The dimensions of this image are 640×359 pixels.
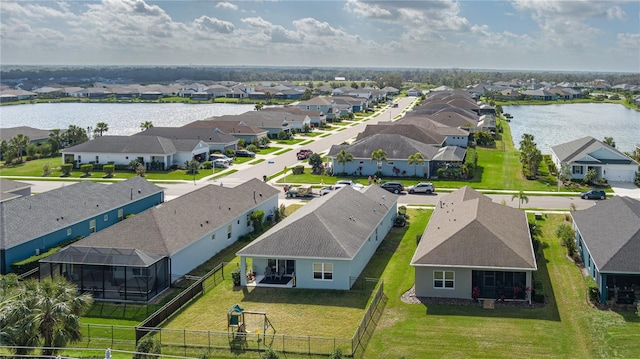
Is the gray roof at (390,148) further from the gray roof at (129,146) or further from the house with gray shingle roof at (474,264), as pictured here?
the house with gray shingle roof at (474,264)

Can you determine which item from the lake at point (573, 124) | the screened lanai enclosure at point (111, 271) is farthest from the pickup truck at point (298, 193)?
the lake at point (573, 124)

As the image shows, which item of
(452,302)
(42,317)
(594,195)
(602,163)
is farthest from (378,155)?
(42,317)

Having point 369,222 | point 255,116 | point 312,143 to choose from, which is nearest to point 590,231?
point 369,222

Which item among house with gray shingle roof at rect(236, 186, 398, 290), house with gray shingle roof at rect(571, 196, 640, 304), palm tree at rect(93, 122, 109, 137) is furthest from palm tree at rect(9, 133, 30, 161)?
house with gray shingle roof at rect(571, 196, 640, 304)

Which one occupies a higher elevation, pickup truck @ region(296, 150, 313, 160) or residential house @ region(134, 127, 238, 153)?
residential house @ region(134, 127, 238, 153)

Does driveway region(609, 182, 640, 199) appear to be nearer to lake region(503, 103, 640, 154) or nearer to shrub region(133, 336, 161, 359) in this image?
lake region(503, 103, 640, 154)
